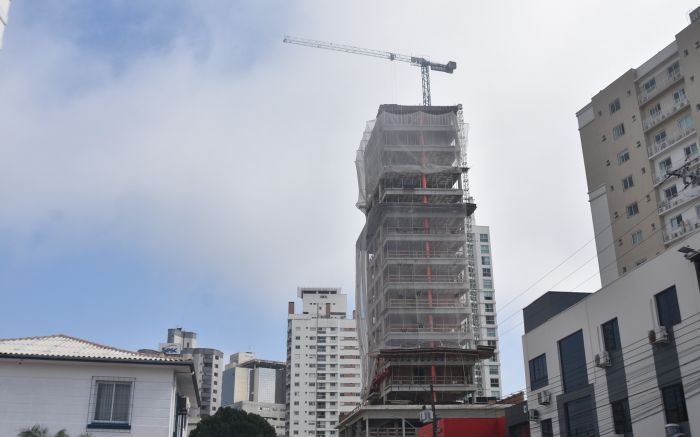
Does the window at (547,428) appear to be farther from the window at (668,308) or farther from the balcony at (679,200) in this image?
the balcony at (679,200)

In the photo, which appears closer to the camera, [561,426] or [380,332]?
[561,426]

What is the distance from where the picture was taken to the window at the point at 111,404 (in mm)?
25188

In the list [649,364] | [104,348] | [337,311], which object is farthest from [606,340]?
[337,311]

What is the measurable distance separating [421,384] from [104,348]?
202ft

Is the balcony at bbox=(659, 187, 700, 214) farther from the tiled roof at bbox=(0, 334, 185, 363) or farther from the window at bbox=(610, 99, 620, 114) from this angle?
the tiled roof at bbox=(0, 334, 185, 363)

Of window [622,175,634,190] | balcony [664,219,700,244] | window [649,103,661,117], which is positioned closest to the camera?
balcony [664,219,700,244]

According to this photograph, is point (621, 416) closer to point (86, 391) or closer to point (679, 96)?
point (86, 391)

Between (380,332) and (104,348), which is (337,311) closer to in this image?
(380,332)

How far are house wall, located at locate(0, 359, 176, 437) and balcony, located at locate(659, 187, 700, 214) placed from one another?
174 ft

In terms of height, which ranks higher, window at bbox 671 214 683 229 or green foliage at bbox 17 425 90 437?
window at bbox 671 214 683 229

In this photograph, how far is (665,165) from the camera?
67625mm

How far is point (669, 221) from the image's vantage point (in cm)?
6588

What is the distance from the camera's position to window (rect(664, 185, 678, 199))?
218ft

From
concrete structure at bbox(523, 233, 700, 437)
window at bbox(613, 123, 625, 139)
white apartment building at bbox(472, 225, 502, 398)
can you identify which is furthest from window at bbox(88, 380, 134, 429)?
white apartment building at bbox(472, 225, 502, 398)
